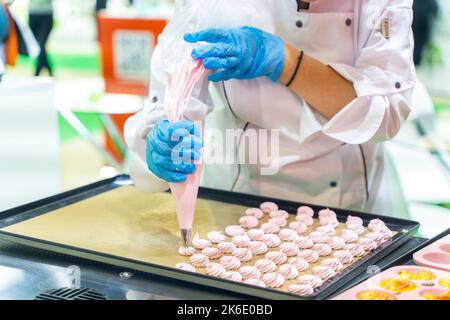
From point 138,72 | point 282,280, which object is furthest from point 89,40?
point 282,280

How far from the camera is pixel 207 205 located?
191cm

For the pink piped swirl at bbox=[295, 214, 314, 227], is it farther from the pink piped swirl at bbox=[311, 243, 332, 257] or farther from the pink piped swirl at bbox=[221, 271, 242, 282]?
the pink piped swirl at bbox=[221, 271, 242, 282]

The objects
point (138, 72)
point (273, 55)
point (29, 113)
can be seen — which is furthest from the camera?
point (138, 72)

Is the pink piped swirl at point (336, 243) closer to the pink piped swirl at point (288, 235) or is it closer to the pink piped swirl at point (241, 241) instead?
the pink piped swirl at point (288, 235)

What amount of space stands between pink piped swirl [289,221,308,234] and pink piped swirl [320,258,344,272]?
216mm

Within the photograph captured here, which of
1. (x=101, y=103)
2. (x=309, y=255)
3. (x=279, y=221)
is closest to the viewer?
(x=309, y=255)

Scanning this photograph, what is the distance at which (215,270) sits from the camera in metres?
1.43

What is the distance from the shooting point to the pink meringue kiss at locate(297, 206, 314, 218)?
180cm

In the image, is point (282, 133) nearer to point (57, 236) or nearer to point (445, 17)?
point (57, 236)

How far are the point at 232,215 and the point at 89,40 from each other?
6758mm

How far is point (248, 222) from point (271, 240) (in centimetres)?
14

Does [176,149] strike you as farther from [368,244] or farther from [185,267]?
[368,244]

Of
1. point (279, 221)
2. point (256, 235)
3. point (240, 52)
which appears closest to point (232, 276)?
point (256, 235)

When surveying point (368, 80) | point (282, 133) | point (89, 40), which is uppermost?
point (368, 80)
